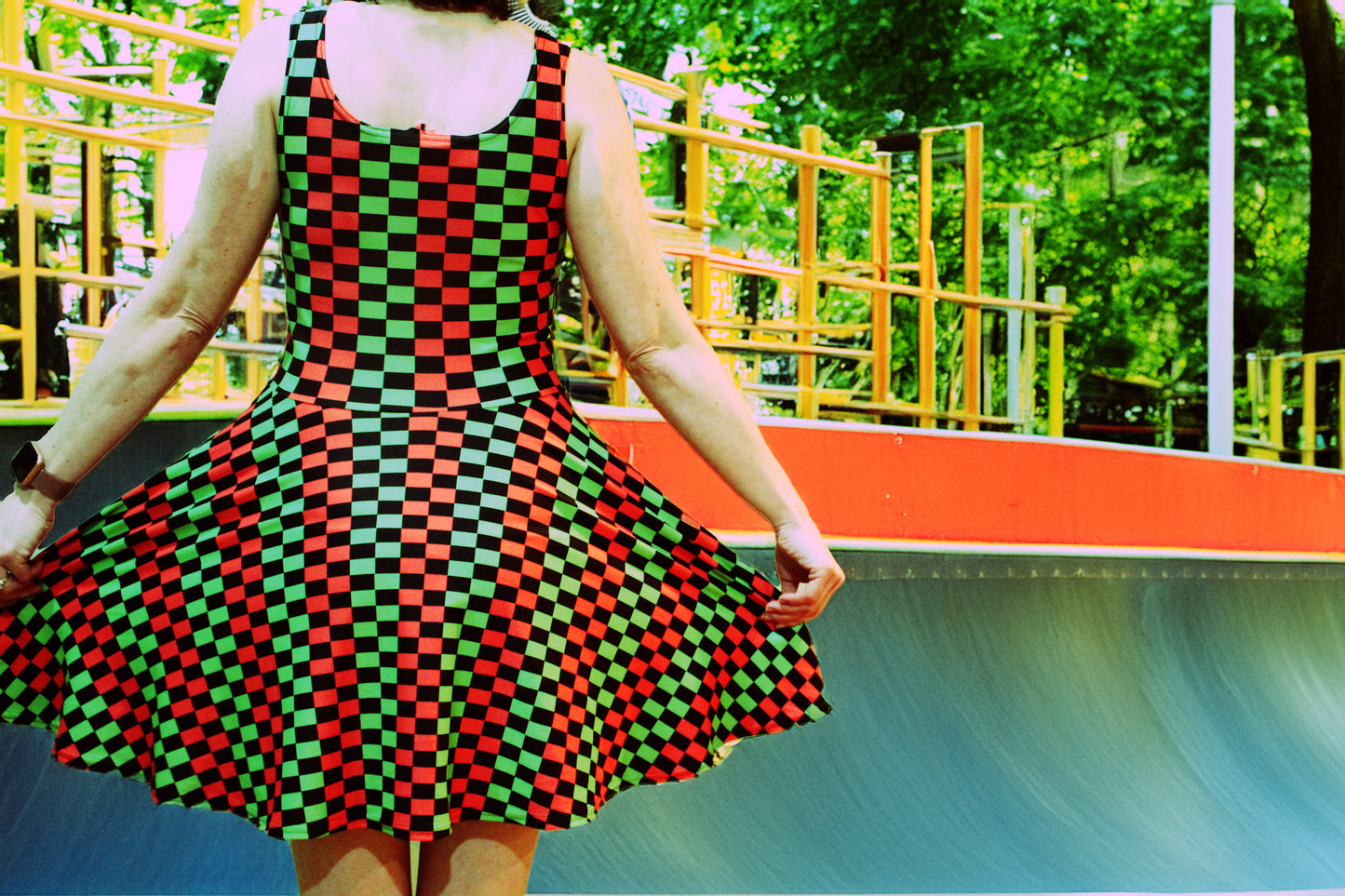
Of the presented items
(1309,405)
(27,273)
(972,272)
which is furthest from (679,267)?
(1309,405)

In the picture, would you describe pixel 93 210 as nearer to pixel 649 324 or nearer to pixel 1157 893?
pixel 649 324

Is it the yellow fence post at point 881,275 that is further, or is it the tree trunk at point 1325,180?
the tree trunk at point 1325,180

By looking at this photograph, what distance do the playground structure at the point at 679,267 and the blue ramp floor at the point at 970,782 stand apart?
1.00m

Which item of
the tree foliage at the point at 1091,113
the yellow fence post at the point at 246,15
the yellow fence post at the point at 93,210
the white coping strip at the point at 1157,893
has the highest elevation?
the tree foliage at the point at 1091,113

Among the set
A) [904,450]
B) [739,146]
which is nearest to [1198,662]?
[904,450]

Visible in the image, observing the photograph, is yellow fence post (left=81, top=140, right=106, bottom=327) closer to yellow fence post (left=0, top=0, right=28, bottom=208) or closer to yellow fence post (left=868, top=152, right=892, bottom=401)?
yellow fence post (left=0, top=0, right=28, bottom=208)

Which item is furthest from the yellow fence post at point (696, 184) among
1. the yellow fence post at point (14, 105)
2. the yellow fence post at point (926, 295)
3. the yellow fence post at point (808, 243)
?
the yellow fence post at point (14, 105)

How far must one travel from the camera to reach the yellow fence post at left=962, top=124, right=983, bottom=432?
571cm

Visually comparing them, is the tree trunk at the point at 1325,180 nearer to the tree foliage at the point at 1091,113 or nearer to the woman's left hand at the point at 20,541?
the tree foliage at the point at 1091,113

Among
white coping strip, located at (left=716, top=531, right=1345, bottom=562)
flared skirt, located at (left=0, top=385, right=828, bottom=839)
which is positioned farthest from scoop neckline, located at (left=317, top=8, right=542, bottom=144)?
white coping strip, located at (left=716, top=531, right=1345, bottom=562)

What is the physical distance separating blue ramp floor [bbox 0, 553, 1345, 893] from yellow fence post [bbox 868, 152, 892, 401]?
1.76 metres

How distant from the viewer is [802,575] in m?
1.40

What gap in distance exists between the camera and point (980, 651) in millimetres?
3453

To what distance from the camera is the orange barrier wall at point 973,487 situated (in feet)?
10.9
